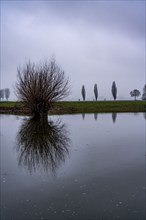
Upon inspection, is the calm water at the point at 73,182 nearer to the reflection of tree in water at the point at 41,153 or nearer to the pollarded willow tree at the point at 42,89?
the reflection of tree in water at the point at 41,153

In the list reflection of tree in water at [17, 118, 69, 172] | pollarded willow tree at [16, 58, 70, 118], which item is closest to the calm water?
reflection of tree in water at [17, 118, 69, 172]

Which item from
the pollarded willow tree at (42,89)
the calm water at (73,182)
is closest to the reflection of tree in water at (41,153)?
the calm water at (73,182)

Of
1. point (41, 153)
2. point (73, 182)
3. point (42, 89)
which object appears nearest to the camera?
point (73, 182)

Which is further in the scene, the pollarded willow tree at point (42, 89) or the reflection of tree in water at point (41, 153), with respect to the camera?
the pollarded willow tree at point (42, 89)

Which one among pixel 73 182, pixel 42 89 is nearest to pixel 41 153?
pixel 73 182

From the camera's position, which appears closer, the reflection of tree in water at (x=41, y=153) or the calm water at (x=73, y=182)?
the calm water at (x=73, y=182)

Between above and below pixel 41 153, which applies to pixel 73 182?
below

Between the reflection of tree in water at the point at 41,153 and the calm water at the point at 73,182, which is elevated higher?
the reflection of tree in water at the point at 41,153

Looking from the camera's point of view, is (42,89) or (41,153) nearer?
(41,153)

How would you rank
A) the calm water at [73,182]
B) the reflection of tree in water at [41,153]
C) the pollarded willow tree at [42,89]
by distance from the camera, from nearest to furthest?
the calm water at [73,182]
the reflection of tree in water at [41,153]
the pollarded willow tree at [42,89]

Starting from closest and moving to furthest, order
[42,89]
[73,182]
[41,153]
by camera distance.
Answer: [73,182]
[41,153]
[42,89]

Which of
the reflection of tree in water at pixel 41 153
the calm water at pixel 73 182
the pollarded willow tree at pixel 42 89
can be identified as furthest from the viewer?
the pollarded willow tree at pixel 42 89

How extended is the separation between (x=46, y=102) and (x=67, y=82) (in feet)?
12.4

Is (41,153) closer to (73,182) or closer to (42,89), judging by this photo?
(73,182)
